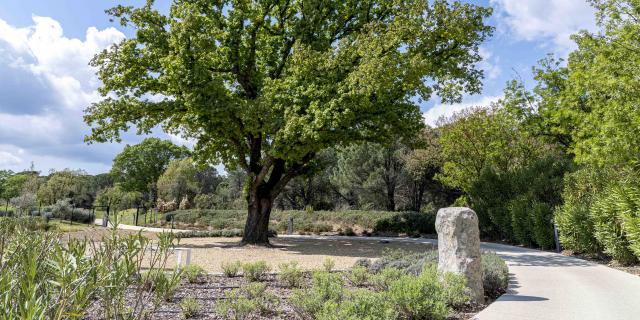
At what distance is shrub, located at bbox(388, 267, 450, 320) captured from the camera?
5074 millimetres

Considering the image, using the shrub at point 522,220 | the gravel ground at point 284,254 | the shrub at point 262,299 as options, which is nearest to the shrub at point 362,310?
the shrub at point 262,299

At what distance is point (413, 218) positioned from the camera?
22.5 meters

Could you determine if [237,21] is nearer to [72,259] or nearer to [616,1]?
[616,1]

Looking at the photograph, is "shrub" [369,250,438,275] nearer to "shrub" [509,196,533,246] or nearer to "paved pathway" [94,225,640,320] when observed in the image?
"paved pathway" [94,225,640,320]

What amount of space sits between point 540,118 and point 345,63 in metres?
12.0

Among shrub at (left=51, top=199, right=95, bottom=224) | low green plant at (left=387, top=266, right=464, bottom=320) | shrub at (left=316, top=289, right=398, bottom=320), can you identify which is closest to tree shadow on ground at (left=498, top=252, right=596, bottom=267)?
low green plant at (left=387, top=266, right=464, bottom=320)

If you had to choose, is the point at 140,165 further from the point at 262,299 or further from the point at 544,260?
the point at 262,299

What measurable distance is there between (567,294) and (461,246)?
195 centimetres

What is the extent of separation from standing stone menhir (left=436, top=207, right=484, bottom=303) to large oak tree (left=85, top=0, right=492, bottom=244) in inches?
270

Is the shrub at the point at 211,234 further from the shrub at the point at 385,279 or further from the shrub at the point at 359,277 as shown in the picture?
the shrub at the point at 385,279

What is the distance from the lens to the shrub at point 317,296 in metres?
5.15

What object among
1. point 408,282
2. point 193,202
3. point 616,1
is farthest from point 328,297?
point 193,202

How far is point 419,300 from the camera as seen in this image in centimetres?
523

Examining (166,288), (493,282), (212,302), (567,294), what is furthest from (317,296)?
(567,294)
